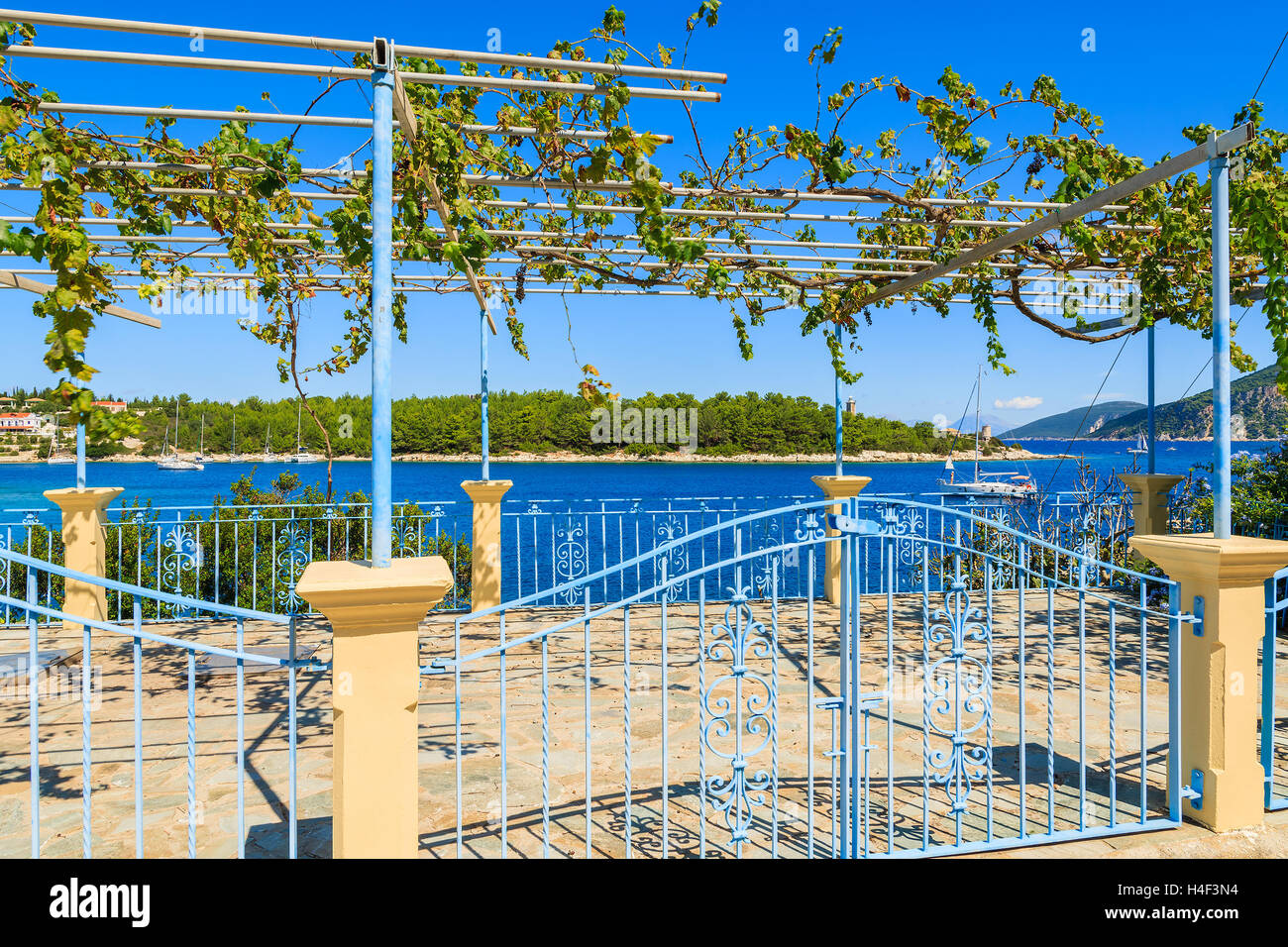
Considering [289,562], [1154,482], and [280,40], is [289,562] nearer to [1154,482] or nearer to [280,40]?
[280,40]

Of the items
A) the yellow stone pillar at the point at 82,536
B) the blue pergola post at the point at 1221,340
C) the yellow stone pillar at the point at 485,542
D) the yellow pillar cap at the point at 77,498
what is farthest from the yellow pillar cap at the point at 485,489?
the blue pergola post at the point at 1221,340

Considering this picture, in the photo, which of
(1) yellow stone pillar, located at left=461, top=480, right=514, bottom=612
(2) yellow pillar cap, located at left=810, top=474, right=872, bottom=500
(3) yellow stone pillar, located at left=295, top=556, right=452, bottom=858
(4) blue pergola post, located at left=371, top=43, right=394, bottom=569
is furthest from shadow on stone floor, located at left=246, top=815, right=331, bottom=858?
(2) yellow pillar cap, located at left=810, top=474, right=872, bottom=500

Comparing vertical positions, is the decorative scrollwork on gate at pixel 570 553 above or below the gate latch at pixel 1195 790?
above

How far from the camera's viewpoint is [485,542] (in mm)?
8055

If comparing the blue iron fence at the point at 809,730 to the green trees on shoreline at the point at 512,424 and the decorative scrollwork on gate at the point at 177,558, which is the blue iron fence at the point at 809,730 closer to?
the decorative scrollwork on gate at the point at 177,558

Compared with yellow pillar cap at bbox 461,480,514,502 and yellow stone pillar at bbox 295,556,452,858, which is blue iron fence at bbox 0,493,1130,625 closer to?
yellow pillar cap at bbox 461,480,514,502

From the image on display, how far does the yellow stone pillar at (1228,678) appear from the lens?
11.1ft

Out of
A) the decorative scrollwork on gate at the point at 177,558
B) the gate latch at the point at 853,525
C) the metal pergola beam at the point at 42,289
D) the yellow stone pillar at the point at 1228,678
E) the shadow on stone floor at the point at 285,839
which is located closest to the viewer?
the gate latch at the point at 853,525

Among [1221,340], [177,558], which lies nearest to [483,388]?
[177,558]

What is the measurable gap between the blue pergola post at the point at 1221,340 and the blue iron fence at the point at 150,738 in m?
4.00

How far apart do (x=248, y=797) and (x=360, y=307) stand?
563 cm
